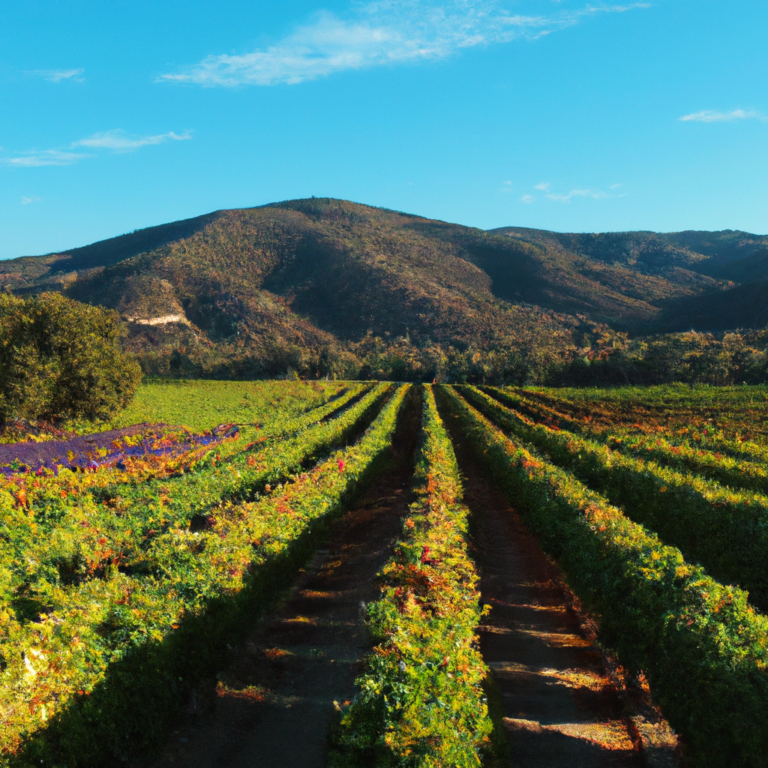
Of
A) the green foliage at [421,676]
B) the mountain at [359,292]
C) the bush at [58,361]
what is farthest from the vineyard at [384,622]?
the mountain at [359,292]

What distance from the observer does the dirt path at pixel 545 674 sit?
5.74 metres

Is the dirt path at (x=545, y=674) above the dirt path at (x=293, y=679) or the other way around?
above

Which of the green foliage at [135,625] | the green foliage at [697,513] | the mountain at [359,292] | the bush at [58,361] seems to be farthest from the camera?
the mountain at [359,292]

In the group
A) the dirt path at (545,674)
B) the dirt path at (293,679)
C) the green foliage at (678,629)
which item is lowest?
the dirt path at (293,679)

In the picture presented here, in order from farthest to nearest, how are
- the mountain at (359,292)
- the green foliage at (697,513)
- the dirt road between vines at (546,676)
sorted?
1. the mountain at (359,292)
2. the green foliage at (697,513)
3. the dirt road between vines at (546,676)

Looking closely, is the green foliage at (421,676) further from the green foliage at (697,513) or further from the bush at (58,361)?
the bush at (58,361)

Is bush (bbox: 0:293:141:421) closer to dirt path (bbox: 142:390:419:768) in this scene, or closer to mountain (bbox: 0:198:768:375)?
dirt path (bbox: 142:390:419:768)

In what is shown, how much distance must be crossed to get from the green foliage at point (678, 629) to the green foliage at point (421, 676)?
224 centimetres

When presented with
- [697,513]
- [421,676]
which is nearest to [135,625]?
[421,676]

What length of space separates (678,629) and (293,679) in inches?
214

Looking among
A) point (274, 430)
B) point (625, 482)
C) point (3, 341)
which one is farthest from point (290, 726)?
point (3, 341)

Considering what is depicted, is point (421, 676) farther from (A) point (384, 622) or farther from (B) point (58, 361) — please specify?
(B) point (58, 361)

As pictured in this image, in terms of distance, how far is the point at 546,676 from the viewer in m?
7.11

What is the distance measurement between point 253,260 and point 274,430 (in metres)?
98.9
